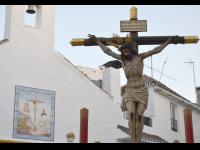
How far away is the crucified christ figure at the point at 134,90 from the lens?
421 inches

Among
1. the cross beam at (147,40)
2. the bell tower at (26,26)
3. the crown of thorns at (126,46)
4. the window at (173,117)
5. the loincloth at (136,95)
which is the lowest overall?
the loincloth at (136,95)

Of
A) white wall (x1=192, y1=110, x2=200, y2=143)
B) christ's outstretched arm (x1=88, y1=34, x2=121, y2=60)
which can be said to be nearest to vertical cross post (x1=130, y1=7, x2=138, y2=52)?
christ's outstretched arm (x1=88, y1=34, x2=121, y2=60)

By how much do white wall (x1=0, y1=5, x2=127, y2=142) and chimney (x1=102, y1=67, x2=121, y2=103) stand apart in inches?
26.9

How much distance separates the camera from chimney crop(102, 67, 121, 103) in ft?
90.5

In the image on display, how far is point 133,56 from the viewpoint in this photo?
11.1 meters

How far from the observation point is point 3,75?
2342 cm

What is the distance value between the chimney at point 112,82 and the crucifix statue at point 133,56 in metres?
15.7

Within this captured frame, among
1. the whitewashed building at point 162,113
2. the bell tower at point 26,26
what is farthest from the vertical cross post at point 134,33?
the whitewashed building at point 162,113

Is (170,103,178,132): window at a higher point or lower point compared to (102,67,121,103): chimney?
lower

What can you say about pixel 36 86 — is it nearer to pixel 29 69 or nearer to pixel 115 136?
pixel 29 69

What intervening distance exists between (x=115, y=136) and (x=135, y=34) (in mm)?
15684

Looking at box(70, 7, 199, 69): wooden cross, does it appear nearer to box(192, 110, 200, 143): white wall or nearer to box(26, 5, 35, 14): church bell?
box(26, 5, 35, 14): church bell

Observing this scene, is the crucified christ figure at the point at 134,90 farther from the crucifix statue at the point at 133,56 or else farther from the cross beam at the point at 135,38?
the cross beam at the point at 135,38
